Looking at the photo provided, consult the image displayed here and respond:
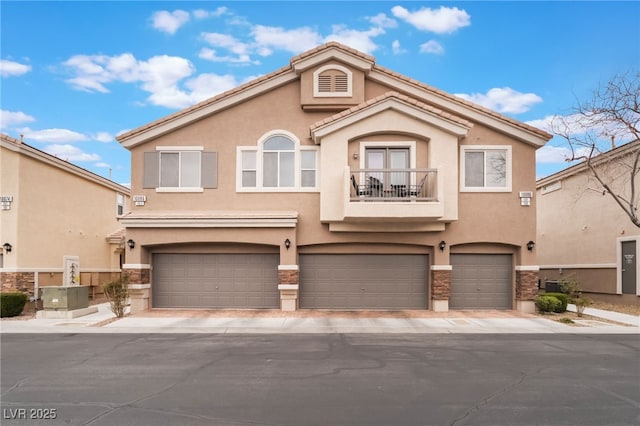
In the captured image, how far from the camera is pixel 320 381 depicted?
7527mm

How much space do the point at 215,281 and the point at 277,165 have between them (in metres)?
4.90

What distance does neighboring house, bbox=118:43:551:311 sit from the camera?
15750mm

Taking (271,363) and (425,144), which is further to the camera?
(425,144)

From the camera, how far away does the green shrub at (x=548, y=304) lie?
15.5m

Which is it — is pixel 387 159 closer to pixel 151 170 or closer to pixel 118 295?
pixel 151 170

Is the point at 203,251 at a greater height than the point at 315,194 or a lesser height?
lesser

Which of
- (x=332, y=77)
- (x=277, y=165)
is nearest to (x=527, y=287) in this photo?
(x=277, y=165)

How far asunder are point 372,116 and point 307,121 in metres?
2.48

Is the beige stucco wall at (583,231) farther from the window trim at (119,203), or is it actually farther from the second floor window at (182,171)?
the window trim at (119,203)

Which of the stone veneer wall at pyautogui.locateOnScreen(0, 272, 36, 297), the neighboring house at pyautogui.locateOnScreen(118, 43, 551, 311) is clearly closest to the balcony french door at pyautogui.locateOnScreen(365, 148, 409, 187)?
the neighboring house at pyautogui.locateOnScreen(118, 43, 551, 311)

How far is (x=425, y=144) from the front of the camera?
1600 cm

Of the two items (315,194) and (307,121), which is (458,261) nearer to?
(315,194)

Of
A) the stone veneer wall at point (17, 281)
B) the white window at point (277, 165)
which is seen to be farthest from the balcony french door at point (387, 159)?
the stone veneer wall at point (17, 281)

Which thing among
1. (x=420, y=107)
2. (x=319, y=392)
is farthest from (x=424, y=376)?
(x=420, y=107)
